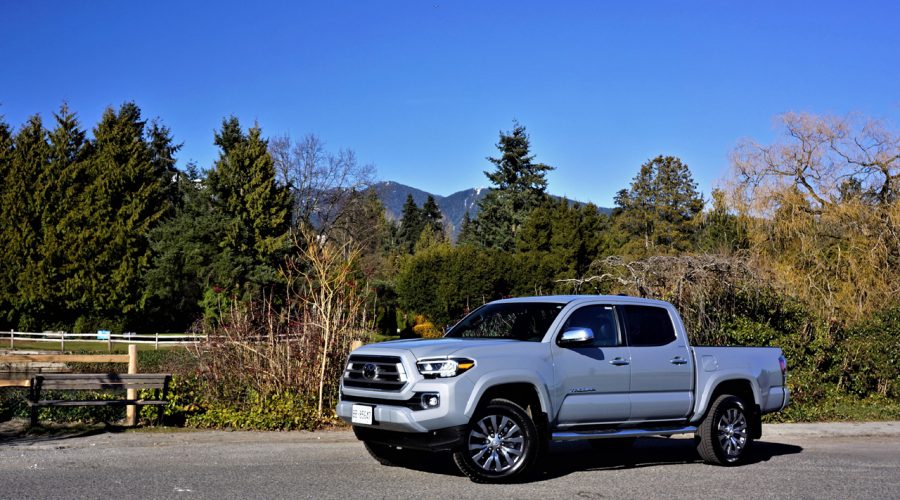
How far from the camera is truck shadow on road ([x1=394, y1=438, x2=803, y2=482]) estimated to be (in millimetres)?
9587

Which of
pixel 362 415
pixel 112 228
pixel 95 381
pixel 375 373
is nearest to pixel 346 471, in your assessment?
pixel 362 415

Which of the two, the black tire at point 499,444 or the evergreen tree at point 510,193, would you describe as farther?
the evergreen tree at point 510,193

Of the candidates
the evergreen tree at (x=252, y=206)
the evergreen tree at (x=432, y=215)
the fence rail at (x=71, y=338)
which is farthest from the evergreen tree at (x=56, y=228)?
the evergreen tree at (x=432, y=215)

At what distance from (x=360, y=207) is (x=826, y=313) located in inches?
1922

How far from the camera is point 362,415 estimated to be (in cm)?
862

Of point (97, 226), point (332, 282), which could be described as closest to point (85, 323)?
point (97, 226)

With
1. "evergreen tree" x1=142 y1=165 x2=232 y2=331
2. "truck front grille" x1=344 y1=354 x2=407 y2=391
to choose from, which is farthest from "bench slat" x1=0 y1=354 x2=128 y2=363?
"evergreen tree" x1=142 y1=165 x2=232 y2=331

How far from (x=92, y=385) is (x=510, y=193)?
6040 centimetres

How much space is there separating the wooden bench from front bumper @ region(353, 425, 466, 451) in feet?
16.9

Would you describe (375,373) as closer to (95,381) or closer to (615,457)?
(615,457)

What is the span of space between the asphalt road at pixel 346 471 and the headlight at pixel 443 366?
1.12 meters

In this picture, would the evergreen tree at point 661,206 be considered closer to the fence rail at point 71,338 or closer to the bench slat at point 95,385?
the fence rail at point 71,338

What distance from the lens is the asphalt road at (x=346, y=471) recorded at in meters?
8.04

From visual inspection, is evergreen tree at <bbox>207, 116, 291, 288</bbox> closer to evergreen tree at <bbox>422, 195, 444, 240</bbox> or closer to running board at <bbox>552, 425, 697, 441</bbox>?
running board at <bbox>552, 425, 697, 441</bbox>
